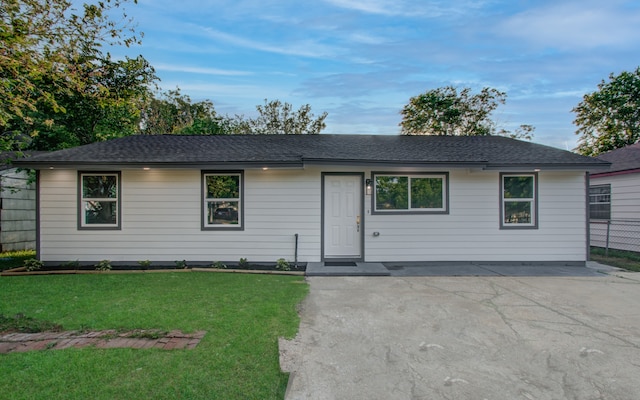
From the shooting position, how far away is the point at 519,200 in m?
8.22

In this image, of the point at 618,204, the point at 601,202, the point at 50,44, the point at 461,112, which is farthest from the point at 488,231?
the point at 461,112

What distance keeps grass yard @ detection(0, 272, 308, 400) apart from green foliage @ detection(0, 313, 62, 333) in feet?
0.44

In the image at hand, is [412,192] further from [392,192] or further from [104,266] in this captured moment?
[104,266]

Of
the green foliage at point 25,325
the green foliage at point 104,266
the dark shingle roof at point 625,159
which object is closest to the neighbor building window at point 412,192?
the green foliage at point 25,325

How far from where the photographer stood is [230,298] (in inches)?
198

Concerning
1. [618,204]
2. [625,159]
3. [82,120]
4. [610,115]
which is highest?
[610,115]

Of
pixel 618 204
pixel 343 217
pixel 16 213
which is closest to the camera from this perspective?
pixel 343 217

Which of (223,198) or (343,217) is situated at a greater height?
(223,198)

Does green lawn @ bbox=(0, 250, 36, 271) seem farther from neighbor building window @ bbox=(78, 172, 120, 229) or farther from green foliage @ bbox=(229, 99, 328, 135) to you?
green foliage @ bbox=(229, 99, 328, 135)

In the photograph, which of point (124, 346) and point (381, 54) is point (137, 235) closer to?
point (124, 346)

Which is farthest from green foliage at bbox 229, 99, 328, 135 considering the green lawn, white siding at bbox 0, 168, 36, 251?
the green lawn

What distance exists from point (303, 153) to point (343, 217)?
6.52ft

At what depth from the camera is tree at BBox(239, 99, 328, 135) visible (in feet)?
79.2

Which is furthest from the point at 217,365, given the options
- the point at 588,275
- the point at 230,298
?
the point at 588,275
